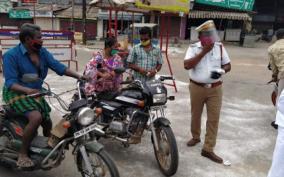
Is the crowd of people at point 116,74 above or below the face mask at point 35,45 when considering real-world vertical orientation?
below

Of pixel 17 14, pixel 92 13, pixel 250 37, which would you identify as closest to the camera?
pixel 250 37

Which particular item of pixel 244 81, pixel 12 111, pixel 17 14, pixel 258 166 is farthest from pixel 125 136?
pixel 17 14

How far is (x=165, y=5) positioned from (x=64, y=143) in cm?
470

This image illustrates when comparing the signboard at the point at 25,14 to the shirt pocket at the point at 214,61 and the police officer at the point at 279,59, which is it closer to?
the police officer at the point at 279,59

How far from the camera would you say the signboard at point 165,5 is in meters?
7.26

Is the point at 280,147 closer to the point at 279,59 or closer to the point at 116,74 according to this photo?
the point at 116,74

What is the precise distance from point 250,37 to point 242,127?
21034 millimetres

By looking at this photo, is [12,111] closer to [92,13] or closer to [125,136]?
[125,136]

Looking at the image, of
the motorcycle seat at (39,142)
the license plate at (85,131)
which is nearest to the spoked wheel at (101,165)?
the license plate at (85,131)

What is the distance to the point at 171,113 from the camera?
667 cm

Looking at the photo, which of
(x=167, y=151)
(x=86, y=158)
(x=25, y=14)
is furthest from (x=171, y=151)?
(x=25, y=14)

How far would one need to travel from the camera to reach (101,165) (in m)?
3.29

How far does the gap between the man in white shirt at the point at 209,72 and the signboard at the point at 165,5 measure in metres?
3.04

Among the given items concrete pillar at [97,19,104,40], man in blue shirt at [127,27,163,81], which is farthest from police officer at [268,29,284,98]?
concrete pillar at [97,19,104,40]
